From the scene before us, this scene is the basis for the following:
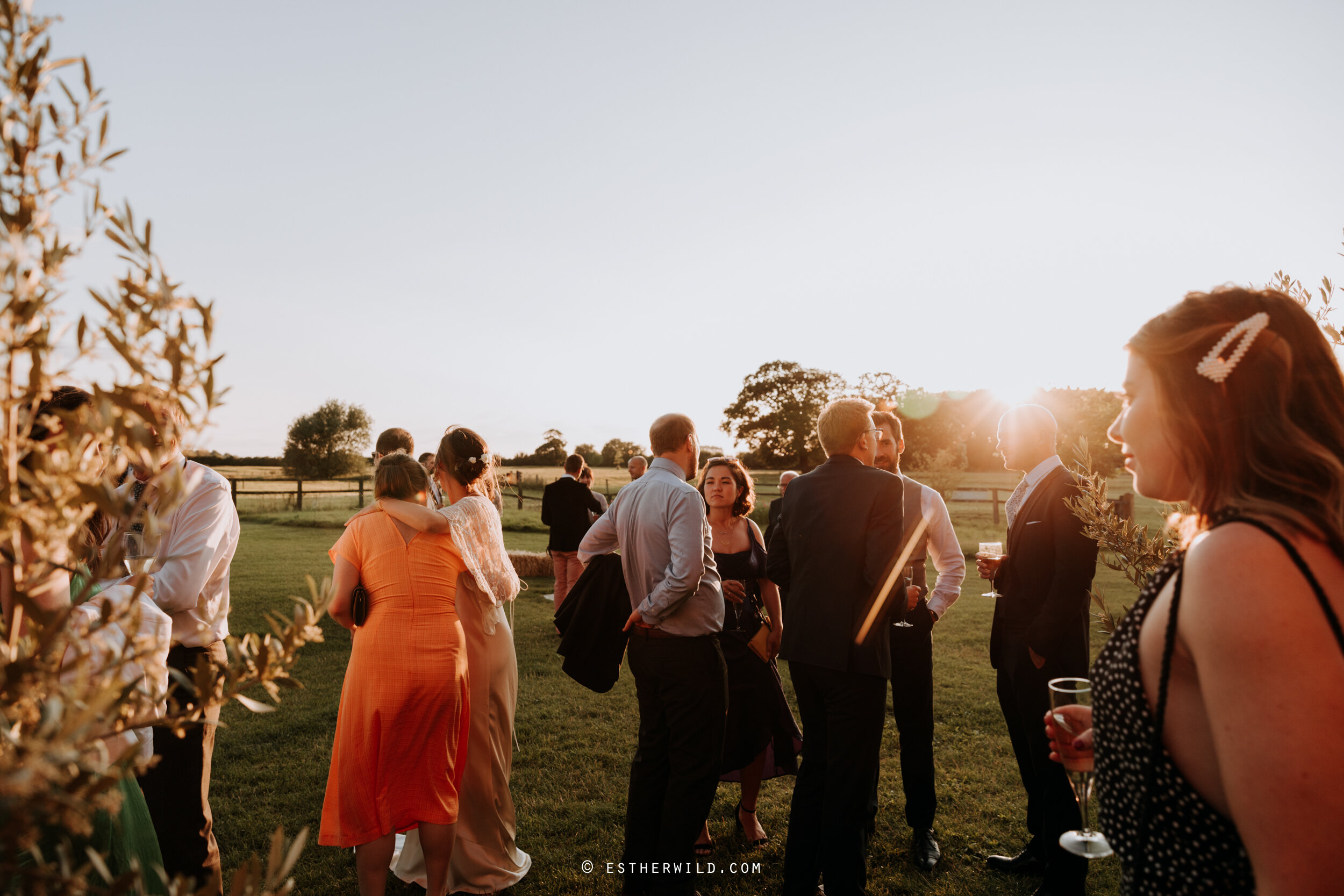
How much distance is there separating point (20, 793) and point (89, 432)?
0.40 metres

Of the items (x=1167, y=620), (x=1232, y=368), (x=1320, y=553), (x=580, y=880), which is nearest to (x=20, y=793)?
(x=1167, y=620)

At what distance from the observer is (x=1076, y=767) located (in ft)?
5.98

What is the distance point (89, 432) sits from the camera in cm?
86

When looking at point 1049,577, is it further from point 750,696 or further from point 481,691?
point 481,691

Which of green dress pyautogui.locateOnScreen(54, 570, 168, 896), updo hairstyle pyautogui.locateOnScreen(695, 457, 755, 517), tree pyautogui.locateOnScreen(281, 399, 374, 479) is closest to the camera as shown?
green dress pyautogui.locateOnScreen(54, 570, 168, 896)

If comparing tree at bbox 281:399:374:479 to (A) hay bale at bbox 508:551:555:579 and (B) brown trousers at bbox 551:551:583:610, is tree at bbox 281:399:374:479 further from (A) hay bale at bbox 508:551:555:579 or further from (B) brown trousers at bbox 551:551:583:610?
(B) brown trousers at bbox 551:551:583:610

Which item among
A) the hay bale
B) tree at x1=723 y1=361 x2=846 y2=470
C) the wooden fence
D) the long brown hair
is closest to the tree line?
tree at x1=723 y1=361 x2=846 y2=470

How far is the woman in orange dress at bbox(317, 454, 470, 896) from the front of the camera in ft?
12.1

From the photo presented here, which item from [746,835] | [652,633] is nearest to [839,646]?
[652,633]

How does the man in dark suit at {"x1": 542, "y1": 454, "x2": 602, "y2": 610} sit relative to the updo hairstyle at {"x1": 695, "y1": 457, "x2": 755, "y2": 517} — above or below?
below

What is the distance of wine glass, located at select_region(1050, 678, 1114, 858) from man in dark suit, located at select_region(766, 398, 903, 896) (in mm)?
1971

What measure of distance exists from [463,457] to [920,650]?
3160 millimetres

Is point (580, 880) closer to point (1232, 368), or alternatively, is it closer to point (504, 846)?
point (504, 846)

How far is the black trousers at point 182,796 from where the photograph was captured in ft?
11.0
